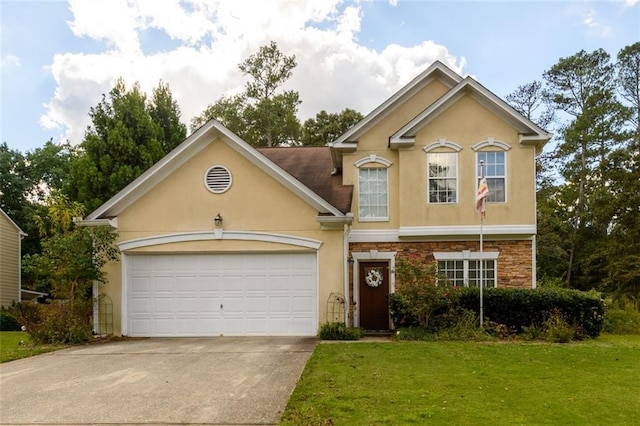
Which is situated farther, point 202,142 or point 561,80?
point 561,80

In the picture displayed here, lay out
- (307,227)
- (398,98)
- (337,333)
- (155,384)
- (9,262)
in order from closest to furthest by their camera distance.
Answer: (155,384) → (337,333) → (307,227) → (398,98) → (9,262)

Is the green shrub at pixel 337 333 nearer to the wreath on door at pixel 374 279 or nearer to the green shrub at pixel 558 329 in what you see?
the wreath on door at pixel 374 279

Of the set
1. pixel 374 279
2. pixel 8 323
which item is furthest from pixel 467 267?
pixel 8 323

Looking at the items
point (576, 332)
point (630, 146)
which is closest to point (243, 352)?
point (576, 332)

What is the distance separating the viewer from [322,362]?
877cm

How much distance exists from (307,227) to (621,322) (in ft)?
32.5

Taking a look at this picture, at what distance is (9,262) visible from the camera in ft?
83.7

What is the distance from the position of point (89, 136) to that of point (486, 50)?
1902 cm

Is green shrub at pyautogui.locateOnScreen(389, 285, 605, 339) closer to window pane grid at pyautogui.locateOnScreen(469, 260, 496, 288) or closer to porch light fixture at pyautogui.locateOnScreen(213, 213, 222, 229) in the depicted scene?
window pane grid at pyautogui.locateOnScreen(469, 260, 496, 288)

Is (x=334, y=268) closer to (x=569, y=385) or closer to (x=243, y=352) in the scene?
(x=243, y=352)

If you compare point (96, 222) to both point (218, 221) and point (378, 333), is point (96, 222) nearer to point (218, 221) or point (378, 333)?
point (218, 221)

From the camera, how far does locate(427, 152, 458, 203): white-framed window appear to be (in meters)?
14.2

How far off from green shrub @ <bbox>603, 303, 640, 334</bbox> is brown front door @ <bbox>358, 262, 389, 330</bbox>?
21.1 feet

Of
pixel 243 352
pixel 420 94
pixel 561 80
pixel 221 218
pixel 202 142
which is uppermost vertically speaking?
pixel 561 80
